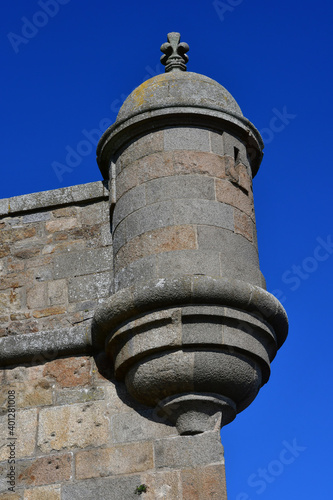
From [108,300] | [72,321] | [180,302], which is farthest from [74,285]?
[180,302]

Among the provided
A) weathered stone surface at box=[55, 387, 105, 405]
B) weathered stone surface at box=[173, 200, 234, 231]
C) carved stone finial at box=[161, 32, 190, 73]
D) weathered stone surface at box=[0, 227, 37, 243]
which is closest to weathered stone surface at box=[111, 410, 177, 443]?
weathered stone surface at box=[55, 387, 105, 405]

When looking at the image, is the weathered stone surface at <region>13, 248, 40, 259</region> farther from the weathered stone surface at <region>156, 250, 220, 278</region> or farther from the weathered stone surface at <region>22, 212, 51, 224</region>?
the weathered stone surface at <region>156, 250, 220, 278</region>

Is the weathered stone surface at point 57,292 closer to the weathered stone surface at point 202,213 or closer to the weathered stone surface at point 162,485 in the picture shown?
the weathered stone surface at point 202,213

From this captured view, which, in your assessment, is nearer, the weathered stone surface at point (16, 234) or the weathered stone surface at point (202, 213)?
the weathered stone surface at point (202, 213)

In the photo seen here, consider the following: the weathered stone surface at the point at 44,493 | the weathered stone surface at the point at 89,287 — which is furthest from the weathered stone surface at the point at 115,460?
the weathered stone surface at the point at 89,287

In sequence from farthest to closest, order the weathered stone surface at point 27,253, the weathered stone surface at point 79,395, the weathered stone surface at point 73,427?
the weathered stone surface at point 27,253 → the weathered stone surface at point 79,395 → the weathered stone surface at point 73,427

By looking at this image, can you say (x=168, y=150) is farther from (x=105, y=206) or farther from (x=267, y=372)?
(x=267, y=372)

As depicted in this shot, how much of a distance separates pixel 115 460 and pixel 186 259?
124cm

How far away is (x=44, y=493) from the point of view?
5227 mm

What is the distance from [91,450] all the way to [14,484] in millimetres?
497

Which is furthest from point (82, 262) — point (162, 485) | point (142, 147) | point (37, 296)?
point (162, 485)

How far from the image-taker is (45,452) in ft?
17.6

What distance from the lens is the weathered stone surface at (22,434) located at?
543 cm

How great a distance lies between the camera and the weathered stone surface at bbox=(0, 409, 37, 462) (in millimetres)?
5430
